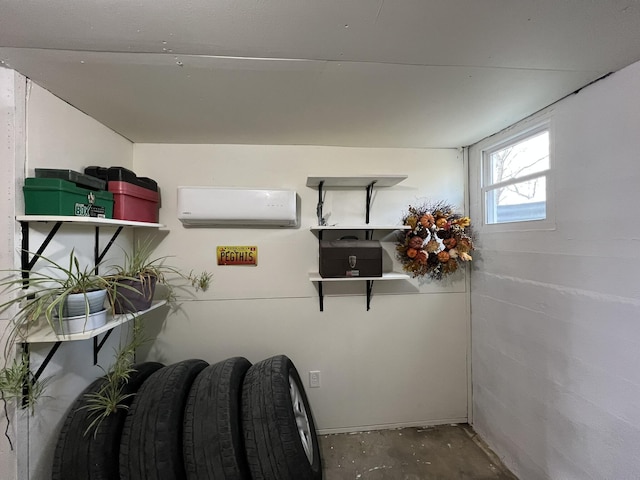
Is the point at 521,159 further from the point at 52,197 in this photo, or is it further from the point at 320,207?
the point at 52,197

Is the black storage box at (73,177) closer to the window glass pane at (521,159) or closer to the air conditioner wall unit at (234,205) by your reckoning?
the air conditioner wall unit at (234,205)

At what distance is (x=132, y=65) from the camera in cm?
99

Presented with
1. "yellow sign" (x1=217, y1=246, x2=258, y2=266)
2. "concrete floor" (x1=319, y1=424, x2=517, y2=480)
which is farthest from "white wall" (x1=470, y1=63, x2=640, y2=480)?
"yellow sign" (x1=217, y1=246, x2=258, y2=266)

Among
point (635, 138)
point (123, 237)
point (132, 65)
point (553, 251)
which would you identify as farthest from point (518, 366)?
point (123, 237)

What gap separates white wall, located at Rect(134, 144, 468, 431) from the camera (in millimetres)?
1787

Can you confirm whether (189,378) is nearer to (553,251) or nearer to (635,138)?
(553,251)

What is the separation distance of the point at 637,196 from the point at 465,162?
1.07 m

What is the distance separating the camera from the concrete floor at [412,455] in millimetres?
1537

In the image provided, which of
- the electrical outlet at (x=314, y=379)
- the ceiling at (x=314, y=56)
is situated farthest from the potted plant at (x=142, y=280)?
the electrical outlet at (x=314, y=379)

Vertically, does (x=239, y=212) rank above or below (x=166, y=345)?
above

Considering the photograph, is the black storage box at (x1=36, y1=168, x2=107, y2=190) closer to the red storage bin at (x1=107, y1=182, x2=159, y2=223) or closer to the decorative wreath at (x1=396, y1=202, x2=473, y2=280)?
the red storage bin at (x1=107, y1=182, x2=159, y2=223)

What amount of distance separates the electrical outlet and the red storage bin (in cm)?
154

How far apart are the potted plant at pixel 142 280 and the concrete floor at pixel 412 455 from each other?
1450 mm

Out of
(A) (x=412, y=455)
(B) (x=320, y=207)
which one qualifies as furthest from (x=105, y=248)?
→ (A) (x=412, y=455)
